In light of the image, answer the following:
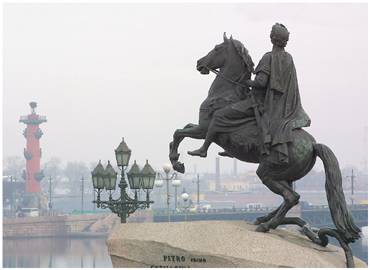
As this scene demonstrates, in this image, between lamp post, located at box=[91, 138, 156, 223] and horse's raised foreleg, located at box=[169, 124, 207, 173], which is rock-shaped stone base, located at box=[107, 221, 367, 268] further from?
lamp post, located at box=[91, 138, 156, 223]

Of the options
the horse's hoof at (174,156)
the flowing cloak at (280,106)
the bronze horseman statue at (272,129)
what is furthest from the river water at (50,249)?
the flowing cloak at (280,106)

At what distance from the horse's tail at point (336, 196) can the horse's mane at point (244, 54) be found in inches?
47.5

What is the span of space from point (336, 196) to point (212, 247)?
1.46 metres

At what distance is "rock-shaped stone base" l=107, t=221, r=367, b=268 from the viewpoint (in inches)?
344

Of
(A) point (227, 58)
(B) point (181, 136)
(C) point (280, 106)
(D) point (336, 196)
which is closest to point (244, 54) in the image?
(A) point (227, 58)

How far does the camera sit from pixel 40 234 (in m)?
64.8

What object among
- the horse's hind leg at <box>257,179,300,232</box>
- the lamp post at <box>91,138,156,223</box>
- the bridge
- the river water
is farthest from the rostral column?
the horse's hind leg at <box>257,179,300,232</box>

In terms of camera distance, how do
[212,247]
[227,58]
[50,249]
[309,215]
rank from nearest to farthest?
[212,247]
[227,58]
[309,215]
[50,249]

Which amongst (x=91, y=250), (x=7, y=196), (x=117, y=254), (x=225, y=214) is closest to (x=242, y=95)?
(x=117, y=254)

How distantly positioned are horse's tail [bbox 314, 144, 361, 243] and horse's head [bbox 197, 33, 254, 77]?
1304 mm

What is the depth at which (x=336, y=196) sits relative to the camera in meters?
9.22

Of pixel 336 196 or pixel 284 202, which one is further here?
pixel 284 202

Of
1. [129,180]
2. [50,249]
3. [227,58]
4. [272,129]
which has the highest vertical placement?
[227,58]

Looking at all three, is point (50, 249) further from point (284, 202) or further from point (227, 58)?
point (284, 202)
